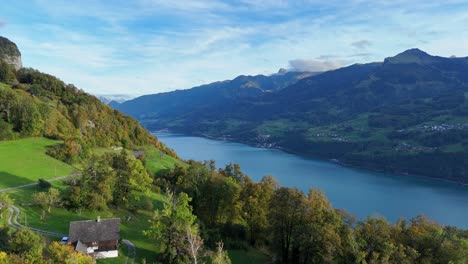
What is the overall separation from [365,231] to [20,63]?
130 meters

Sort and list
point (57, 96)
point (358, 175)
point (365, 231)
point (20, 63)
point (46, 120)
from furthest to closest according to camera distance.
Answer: point (358, 175)
point (20, 63)
point (57, 96)
point (46, 120)
point (365, 231)

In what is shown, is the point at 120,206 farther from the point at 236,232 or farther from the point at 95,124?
the point at 95,124

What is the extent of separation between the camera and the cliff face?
119525 millimetres

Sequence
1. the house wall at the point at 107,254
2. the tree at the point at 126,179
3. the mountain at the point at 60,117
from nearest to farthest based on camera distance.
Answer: the house wall at the point at 107,254, the tree at the point at 126,179, the mountain at the point at 60,117

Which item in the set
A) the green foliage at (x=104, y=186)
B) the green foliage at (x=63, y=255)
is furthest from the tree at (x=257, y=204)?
the green foliage at (x=63, y=255)

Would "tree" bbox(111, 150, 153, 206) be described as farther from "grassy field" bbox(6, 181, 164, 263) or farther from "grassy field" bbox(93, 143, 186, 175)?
"grassy field" bbox(93, 143, 186, 175)

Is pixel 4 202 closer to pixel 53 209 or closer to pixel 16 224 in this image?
pixel 16 224

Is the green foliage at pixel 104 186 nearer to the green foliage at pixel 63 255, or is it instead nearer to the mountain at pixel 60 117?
the green foliage at pixel 63 255

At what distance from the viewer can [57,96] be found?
92.1 meters

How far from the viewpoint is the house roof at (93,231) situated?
3603cm

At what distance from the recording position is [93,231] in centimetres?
3697

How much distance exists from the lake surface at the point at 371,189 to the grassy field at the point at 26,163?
72810 mm

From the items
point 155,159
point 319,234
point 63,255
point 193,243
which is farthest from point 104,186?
point 155,159

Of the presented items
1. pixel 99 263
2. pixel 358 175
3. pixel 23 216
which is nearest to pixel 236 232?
pixel 99 263
